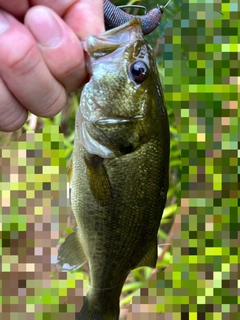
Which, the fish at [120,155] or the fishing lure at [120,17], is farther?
the fishing lure at [120,17]

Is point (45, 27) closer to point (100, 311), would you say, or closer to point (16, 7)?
point (16, 7)

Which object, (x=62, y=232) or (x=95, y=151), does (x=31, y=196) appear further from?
(x=95, y=151)

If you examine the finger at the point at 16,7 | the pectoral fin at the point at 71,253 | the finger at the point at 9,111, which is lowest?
the pectoral fin at the point at 71,253

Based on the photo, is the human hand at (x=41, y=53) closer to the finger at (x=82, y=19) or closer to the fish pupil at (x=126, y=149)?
the finger at (x=82, y=19)

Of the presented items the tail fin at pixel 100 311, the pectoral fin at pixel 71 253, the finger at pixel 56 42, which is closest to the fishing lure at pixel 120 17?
the finger at pixel 56 42

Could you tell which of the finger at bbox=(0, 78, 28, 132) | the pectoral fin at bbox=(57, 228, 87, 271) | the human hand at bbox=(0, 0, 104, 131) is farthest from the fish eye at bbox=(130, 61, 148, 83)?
the pectoral fin at bbox=(57, 228, 87, 271)

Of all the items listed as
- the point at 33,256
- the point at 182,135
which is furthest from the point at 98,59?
the point at 33,256

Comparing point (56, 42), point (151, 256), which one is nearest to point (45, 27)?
point (56, 42)
